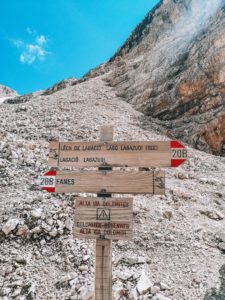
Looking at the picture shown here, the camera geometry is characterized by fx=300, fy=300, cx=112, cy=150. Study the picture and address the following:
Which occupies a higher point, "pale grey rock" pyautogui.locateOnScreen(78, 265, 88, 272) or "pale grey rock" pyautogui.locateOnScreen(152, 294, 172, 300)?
"pale grey rock" pyautogui.locateOnScreen(78, 265, 88, 272)

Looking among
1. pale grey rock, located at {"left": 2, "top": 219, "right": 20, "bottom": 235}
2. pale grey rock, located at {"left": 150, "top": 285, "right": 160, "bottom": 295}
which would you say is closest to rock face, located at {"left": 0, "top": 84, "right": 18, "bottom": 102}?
pale grey rock, located at {"left": 2, "top": 219, "right": 20, "bottom": 235}

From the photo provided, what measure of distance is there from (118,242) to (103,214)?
3.32 m

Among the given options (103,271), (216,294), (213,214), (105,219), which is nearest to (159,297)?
(216,294)

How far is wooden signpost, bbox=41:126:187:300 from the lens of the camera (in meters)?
3.67

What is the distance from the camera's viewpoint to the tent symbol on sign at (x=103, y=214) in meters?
3.70

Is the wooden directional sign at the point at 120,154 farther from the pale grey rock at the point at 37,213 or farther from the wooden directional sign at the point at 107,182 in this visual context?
the pale grey rock at the point at 37,213

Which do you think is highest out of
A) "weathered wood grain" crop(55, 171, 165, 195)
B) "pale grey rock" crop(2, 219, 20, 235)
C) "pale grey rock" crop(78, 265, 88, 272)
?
"weathered wood grain" crop(55, 171, 165, 195)

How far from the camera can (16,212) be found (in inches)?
291

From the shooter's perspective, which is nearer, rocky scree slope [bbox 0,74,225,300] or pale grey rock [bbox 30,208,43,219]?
rocky scree slope [bbox 0,74,225,300]

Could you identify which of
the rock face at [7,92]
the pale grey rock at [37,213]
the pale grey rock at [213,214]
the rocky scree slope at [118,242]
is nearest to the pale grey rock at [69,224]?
the rocky scree slope at [118,242]

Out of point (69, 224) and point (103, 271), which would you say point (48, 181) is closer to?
point (103, 271)

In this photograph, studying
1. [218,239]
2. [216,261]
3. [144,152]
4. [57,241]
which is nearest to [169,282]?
[216,261]

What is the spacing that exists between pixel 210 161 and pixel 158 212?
622 cm

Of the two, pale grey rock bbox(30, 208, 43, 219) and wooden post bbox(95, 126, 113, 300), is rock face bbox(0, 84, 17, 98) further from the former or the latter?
wooden post bbox(95, 126, 113, 300)
